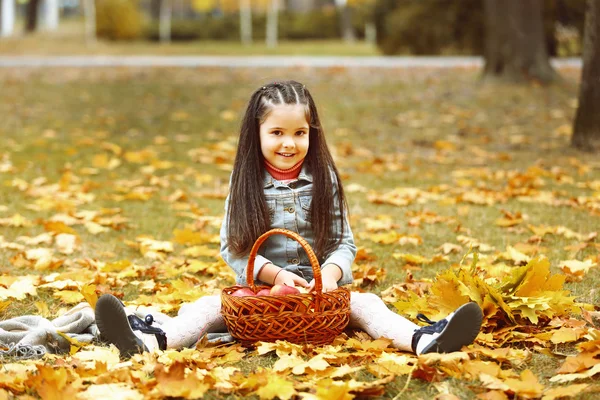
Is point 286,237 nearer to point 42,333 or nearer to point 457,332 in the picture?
point 457,332

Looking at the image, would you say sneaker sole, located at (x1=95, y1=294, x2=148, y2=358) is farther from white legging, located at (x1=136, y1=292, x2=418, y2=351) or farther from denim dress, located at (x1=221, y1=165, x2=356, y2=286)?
denim dress, located at (x1=221, y1=165, x2=356, y2=286)

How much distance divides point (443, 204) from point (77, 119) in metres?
5.83

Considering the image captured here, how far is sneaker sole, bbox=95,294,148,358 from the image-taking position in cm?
275

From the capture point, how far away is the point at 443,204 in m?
5.70

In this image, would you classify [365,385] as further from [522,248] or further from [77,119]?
[77,119]

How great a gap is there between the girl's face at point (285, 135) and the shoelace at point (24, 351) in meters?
1.14

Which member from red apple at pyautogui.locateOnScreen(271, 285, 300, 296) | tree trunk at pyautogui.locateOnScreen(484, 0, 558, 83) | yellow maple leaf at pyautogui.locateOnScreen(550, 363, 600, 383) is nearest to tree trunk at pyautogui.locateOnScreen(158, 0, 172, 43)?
tree trunk at pyautogui.locateOnScreen(484, 0, 558, 83)

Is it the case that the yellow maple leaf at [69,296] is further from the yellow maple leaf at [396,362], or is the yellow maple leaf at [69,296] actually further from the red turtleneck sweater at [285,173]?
the yellow maple leaf at [396,362]

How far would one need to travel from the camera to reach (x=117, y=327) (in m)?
2.77

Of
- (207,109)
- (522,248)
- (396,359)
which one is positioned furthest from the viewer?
(207,109)

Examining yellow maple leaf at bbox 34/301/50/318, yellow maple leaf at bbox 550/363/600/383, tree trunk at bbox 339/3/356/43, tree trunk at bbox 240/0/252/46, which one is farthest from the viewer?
tree trunk at bbox 339/3/356/43

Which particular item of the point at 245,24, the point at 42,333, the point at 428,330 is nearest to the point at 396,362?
the point at 428,330

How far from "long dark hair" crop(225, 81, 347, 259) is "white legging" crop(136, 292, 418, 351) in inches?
10.2

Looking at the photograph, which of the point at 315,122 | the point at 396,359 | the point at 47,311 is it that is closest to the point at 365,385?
the point at 396,359
